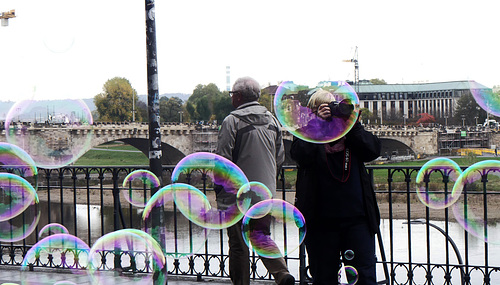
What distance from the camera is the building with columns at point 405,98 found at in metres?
105

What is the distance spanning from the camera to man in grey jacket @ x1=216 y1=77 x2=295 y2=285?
4.52m

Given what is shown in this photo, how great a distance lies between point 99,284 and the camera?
5934 millimetres

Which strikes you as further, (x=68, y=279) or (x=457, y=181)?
(x=68, y=279)

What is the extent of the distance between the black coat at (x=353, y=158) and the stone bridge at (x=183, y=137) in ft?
117

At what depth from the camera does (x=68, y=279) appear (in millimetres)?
6504

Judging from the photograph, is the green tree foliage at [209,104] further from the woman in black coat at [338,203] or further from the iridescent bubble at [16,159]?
the woman in black coat at [338,203]

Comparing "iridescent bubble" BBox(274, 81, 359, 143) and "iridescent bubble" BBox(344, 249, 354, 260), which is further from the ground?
"iridescent bubble" BBox(274, 81, 359, 143)

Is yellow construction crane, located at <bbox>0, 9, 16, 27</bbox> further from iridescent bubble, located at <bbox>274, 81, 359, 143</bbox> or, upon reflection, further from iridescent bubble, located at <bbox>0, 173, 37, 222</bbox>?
iridescent bubble, located at <bbox>274, 81, 359, 143</bbox>

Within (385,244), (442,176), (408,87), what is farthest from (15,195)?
(408,87)

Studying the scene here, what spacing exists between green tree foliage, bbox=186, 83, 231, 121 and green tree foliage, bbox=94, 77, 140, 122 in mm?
8883

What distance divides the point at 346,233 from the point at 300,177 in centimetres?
47

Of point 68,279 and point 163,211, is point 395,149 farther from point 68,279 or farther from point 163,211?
point 163,211

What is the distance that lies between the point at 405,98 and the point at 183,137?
2643 inches

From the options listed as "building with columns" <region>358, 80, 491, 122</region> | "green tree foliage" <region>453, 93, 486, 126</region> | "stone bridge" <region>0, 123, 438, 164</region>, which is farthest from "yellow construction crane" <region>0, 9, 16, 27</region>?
"building with columns" <region>358, 80, 491, 122</region>
